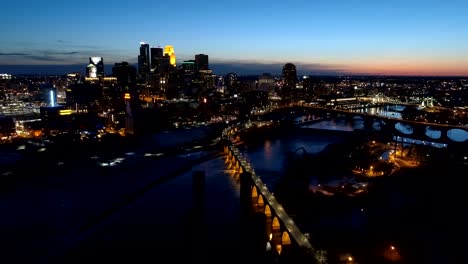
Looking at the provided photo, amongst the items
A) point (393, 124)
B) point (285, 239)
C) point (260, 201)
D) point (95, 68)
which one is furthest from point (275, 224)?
point (95, 68)

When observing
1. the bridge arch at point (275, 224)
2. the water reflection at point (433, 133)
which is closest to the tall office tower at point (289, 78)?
the water reflection at point (433, 133)

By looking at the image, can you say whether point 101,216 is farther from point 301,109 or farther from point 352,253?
point 301,109

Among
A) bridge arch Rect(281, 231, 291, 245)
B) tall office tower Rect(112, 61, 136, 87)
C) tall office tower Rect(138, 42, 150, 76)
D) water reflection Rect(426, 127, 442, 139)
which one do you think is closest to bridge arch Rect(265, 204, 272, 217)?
bridge arch Rect(281, 231, 291, 245)

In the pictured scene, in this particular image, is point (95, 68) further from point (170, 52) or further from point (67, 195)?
point (67, 195)

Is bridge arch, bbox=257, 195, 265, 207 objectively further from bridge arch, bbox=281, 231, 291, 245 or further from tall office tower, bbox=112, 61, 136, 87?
tall office tower, bbox=112, 61, 136, 87

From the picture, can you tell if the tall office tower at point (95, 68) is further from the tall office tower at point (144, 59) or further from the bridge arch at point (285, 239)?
the bridge arch at point (285, 239)

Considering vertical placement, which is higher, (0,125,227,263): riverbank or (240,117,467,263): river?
(240,117,467,263): river
